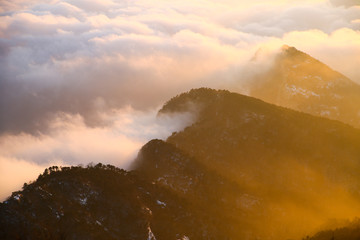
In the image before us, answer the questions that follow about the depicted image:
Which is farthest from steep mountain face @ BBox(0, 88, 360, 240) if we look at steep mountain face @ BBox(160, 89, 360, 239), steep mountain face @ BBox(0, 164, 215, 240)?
steep mountain face @ BBox(160, 89, 360, 239)

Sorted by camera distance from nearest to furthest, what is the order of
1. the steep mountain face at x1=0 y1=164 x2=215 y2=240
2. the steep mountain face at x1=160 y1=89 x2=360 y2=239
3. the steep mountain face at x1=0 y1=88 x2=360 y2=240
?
the steep mountain face at x1=0 y1=164 x2=215 y2=240 → the steep mountain face at x1=0 y1=88 x2=360 y2=240 → the steep mountain face at x1=160 y1=89 x2=360 y2=239

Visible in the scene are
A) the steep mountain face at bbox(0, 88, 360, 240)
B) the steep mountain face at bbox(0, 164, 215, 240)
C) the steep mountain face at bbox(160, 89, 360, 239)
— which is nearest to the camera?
the steep mountain face at bbox(0, 164, 215, 240)

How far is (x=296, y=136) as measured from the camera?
7160 inches

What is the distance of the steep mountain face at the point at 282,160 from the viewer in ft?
474

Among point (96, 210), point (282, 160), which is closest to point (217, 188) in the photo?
point (282, 160)

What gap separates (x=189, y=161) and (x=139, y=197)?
4000 cm

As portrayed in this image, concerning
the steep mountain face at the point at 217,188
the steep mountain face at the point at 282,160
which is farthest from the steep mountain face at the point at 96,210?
the steep mountain face at the point at 282,160

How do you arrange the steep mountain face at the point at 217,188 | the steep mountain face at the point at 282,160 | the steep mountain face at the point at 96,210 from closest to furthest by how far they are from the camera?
the steep mountain face at the point at 96,210, the steep mountain face at the point at 217,188, the steep mountain face at the point at 282,160

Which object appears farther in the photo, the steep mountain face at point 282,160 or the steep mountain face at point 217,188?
the steep mountain face at point 282,160

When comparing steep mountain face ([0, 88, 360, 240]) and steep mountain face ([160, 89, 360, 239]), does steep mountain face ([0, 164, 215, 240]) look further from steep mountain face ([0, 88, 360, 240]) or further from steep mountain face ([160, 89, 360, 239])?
steep mountain face ([160, 89, 360, 239])

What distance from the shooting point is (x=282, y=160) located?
17175cm

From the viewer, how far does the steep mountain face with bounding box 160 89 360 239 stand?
5689 inches

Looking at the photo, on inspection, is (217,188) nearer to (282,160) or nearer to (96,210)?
(282,160)

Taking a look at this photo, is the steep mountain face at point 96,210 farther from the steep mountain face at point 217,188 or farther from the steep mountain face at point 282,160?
the steep mountain face at point 282,160
